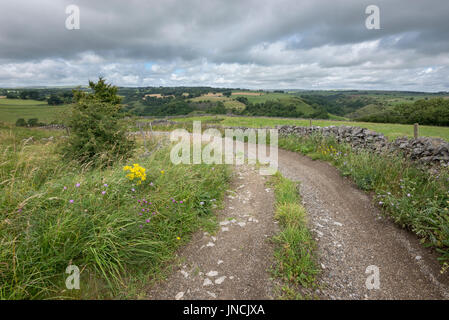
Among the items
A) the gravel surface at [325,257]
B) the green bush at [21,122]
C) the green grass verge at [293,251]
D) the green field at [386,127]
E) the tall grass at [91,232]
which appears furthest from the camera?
the green bush at [21,122]

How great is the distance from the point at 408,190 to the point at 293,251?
4.11 metres

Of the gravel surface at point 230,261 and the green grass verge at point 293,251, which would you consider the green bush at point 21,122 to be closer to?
the gravel surface at point 230,261

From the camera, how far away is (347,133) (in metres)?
10.4

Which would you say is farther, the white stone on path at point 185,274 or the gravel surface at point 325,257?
the white stone on path at point 185,274

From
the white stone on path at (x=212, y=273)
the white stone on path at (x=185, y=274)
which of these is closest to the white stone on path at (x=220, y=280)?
the white stone on path at (x=212, y=273)

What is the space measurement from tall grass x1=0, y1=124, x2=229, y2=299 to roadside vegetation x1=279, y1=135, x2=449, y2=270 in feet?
14.3

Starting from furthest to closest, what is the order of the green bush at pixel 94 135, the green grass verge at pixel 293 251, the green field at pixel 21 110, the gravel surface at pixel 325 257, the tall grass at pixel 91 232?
the green field at pixel 21 110 < the green bush at pixel 94 135 < the green grass verge at pixel 293 251 < the gravel surface at pixel 325 257 < the tall grass at pixel 91 232

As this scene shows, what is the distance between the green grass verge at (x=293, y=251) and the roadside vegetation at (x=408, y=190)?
203 centimetres

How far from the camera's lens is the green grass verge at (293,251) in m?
3.03

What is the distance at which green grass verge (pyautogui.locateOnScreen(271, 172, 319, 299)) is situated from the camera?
3033mm

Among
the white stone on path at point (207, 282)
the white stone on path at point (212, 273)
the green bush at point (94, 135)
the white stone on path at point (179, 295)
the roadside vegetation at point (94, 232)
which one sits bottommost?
the white stone on path at point (179, 295)
